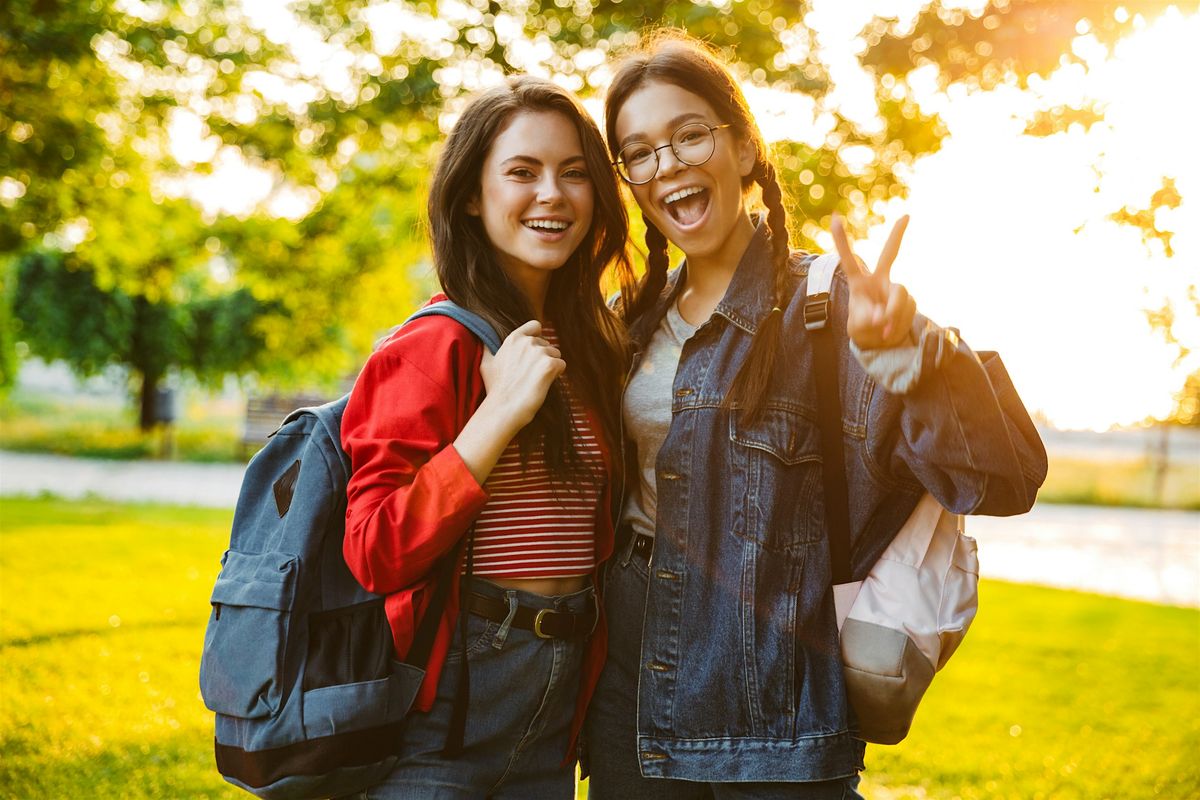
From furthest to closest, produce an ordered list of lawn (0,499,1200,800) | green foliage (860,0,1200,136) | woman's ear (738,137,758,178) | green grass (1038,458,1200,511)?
green grass (1038,458,1200,511), lawn (0,499,1200,800), green foliage (860,0,1200,136), woman's ear (738,137,758,178)

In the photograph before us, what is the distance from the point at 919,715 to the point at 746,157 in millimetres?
5375

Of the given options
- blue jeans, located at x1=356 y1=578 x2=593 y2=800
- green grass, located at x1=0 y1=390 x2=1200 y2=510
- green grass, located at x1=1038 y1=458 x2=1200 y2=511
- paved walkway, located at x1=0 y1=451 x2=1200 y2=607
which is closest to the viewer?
blue jeans, located at x1=356 y1=578 x2=593 y2=800

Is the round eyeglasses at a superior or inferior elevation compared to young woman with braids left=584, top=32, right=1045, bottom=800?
superior

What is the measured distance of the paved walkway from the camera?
12.1 metres

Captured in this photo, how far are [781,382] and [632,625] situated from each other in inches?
25.4

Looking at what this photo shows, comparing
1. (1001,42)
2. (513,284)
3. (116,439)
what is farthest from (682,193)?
(116,439)

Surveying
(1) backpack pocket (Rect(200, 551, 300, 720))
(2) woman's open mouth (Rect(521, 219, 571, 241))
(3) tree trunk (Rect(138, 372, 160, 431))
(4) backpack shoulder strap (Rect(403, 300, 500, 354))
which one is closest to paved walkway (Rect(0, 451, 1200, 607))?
(3) tree trunk (Rect(138, 372, 160, 431))

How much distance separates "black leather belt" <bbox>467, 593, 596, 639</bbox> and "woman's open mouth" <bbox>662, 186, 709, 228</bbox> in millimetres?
917

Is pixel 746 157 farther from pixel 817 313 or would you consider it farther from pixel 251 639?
pixel 251 639

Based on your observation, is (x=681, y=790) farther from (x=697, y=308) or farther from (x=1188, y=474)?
(x=1188, y=474)

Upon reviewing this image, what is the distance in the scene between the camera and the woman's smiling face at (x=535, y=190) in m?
2.28

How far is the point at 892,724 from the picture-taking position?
2.07 metres

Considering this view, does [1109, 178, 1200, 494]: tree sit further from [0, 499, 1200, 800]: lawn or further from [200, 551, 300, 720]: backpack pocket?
[200, 551, 300, 720]: backpack pocket

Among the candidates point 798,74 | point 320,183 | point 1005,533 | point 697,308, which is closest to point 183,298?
point 320,183
